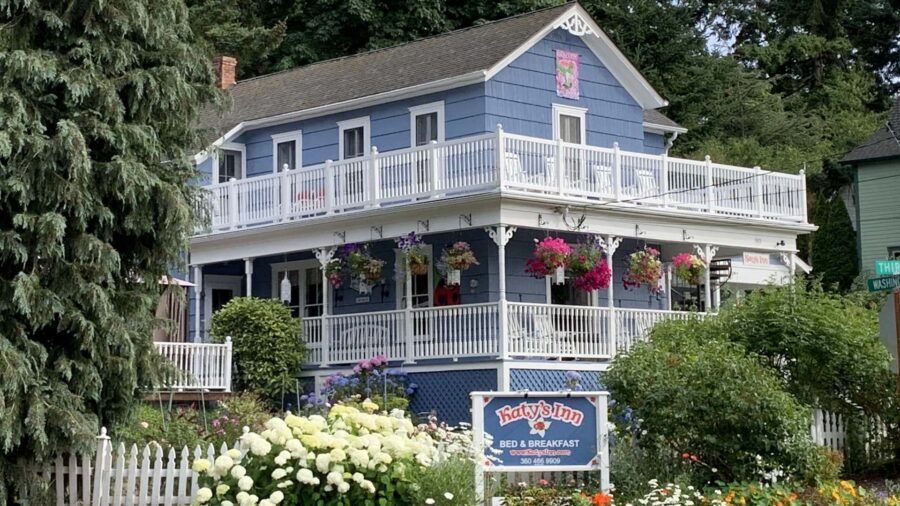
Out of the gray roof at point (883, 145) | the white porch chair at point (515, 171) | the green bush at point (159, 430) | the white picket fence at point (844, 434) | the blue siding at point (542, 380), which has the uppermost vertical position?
the gray roof at point (883, 145)

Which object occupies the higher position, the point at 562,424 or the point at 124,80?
the point at 124,80

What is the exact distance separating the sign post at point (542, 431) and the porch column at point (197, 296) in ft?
50.5

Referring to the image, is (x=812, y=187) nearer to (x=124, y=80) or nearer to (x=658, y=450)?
(x=658, y=450)

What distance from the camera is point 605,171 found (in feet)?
86.2

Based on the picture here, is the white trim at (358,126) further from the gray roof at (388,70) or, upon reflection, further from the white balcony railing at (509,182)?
the white balcony railing at (509,182)

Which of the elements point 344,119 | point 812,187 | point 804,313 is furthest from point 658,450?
point 812,187

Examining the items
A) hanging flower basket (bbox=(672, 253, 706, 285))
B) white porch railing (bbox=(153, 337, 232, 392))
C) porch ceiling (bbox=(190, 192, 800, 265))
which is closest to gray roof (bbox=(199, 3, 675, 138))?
porch ceiling (bbox=(190, 192, 800, 265))

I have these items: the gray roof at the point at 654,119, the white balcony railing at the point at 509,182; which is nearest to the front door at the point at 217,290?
the white balcony railing at the point at 509,182

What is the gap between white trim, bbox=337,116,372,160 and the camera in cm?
2962

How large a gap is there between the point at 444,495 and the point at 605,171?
1362 centimetres

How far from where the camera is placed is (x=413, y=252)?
26.0m

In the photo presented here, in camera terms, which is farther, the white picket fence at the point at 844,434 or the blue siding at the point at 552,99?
the blue siding at the point at 552,99

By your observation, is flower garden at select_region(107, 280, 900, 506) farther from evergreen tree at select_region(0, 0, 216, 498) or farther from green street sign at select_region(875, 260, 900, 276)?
green street sign at select_region(875, 260, 900, 276)

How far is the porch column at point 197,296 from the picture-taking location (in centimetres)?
3027
